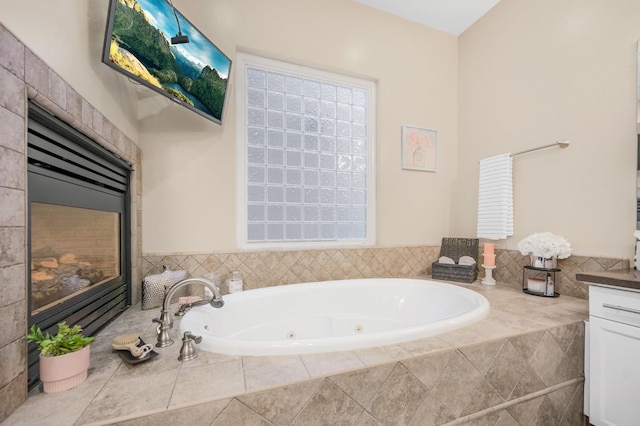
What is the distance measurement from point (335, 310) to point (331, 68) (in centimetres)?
208

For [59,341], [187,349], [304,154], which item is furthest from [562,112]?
[59,341]

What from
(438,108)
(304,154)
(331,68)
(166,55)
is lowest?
(304,154)

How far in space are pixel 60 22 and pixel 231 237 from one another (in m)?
1.48

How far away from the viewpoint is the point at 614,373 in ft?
4.33

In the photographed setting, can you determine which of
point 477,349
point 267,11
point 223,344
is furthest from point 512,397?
point 267,11

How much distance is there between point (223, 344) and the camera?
111 cm

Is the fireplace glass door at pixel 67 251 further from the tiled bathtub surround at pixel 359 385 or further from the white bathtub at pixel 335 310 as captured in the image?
the white bathtub at pixel 335 310

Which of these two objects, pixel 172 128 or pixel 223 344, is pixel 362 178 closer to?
pixel 172 128

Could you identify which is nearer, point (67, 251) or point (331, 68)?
point (67, 251)

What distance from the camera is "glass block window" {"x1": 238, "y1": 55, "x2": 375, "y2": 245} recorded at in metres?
2.31

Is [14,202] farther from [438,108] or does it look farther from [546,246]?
[438,108]

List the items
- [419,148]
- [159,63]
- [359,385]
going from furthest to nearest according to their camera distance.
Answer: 1. [419,148]
2. [159,63]
3. [359,385]

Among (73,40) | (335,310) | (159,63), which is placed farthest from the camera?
(335,310)

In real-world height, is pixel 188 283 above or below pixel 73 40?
below
